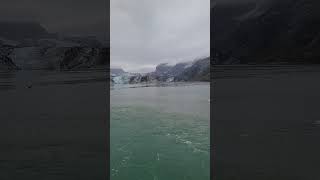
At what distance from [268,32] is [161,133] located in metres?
3.17

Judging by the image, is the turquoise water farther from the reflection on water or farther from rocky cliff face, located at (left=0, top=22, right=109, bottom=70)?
rocky cliff face, located at (left=0, top=22, right=109, bottom=70)

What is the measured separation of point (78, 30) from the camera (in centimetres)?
437

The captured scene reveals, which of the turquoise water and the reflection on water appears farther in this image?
the turquoise water

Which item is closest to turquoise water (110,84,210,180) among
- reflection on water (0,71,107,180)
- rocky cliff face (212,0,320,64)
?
reflection on water (0,71,107,180)

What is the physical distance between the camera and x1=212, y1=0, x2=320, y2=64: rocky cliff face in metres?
4.52

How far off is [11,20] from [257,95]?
14.2 feet

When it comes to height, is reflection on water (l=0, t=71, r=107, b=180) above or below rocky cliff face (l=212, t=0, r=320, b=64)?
below

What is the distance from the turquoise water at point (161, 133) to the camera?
17.8 feet

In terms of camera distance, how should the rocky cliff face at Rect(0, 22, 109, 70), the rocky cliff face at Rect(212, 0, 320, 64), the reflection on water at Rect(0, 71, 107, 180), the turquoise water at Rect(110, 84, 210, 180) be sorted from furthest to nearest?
the turquoise water at Rect(110, 84, 210, 180), the reflection on water at Rect(0, 71, 107, 180), the rocky cliff face at Rect(212, 0, 320, 64), the rocky cliff face at Rect(0, 22, 109, 70)

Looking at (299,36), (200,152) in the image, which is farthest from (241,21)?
(200,152)

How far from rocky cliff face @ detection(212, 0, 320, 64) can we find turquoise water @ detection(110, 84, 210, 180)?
6.03 ft

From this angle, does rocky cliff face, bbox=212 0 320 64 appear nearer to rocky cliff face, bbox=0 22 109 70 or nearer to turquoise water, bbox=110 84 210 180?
turquoise water, bbox=110 84 210 180

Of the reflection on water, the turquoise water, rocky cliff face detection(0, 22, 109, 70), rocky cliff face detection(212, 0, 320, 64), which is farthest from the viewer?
the turquoise water

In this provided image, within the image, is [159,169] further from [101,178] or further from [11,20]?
[11,20]
